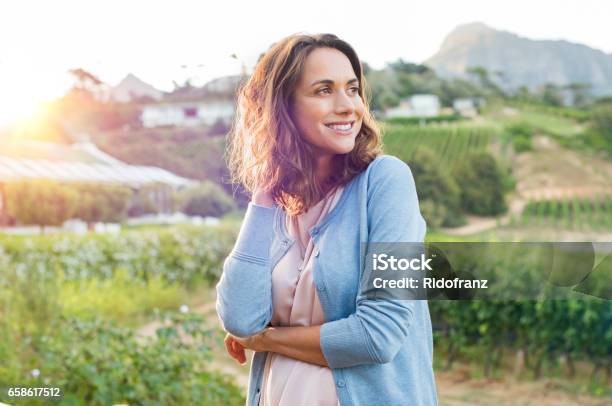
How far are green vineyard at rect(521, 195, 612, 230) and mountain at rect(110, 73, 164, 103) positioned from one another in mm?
2558

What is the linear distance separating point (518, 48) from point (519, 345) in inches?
92.6

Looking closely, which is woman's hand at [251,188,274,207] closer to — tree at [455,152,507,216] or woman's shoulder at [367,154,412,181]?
woman's shoulder at [367,154,412,181]

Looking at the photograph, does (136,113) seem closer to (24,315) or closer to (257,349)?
(24,315)

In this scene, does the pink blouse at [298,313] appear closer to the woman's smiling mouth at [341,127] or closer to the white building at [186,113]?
the woman's smiling mouth at [341,127]

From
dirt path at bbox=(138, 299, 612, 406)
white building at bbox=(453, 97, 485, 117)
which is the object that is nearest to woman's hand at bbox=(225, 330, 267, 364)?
dirt path at bbox=(138, 299, 612, 406)

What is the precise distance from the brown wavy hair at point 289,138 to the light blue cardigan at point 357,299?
0.04 m

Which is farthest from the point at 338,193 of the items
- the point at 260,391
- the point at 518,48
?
the point at 518,48

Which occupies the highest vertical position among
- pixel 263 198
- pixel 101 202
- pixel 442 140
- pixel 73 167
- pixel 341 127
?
pixel 341 127

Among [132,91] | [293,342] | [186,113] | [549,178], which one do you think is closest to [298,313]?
[293,342]

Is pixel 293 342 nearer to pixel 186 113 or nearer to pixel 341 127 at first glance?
pixel 341 127

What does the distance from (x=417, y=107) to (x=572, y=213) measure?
4.18ft

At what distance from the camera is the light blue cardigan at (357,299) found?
89cm

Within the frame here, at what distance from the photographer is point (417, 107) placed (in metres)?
5.06

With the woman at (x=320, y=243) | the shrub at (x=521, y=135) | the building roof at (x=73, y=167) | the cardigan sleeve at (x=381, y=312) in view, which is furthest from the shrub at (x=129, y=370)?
the shrub at (x=521, y=135)
